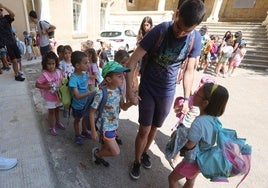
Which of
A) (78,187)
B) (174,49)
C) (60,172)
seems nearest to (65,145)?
(60,172)

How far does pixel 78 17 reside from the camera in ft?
38.9

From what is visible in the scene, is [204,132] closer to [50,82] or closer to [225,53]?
[50,82]

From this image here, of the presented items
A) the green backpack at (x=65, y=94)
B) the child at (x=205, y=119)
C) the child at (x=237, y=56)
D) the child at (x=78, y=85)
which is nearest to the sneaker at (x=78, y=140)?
the child at (x=78, y=85)

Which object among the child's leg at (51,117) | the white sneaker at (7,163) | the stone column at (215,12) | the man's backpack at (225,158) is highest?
the stone column at (215,12)

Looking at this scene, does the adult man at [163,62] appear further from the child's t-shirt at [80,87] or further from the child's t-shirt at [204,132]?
the child's t-shirt at [80,87]

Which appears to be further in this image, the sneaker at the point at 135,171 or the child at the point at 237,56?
the child at the point at 237,56

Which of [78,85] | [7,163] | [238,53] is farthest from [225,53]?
[7,163]

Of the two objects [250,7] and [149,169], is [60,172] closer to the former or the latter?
[149,169]

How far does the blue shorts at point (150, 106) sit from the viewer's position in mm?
2012

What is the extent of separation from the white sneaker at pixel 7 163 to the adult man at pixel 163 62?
1354 mm

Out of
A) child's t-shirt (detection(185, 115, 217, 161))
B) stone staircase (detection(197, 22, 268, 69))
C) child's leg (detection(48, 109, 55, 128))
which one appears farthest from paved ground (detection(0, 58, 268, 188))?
stone staircase (detection(197, 22, 268, 69))

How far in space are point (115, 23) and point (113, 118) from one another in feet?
57.4

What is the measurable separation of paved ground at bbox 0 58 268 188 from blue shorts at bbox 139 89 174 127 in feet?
2.53

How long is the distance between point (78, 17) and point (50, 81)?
10648 mm
